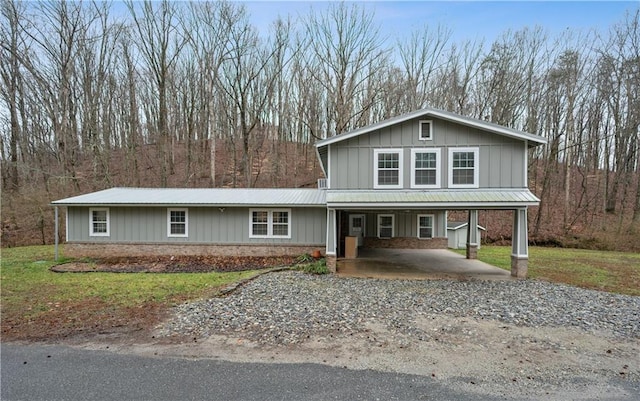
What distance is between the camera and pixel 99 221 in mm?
13742

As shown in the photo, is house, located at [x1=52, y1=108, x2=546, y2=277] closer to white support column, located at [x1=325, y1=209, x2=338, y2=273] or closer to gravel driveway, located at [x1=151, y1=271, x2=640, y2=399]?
white support column, located at [x1=325, y1=209, x2=338, y2=273]

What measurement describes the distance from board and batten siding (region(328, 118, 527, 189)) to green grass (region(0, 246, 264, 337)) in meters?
4.84

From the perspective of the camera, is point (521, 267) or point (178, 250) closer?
point (521, 267)

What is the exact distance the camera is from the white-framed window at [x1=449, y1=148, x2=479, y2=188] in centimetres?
1124

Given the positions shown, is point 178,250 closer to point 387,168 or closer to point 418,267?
point 387,168

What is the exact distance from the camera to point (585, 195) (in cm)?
2467

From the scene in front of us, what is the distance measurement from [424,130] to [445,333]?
25.6 ft

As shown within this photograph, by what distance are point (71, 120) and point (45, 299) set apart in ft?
62.5

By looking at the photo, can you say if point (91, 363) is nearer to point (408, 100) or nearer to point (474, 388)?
point (474, 388)

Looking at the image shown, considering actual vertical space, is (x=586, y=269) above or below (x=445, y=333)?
below

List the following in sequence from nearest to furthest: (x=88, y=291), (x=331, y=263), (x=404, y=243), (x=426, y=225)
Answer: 1. (x=88, y=291)
2. (x=331, y=263)
3. (x=404, y=243)
4. (x=426, y=225)

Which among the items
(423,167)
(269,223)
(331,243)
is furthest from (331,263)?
(423,167)

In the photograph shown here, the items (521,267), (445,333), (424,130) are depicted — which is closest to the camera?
(445,333)

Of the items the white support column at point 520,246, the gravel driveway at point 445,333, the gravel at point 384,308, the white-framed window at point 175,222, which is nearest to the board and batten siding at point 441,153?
the white support column at point 520,246
